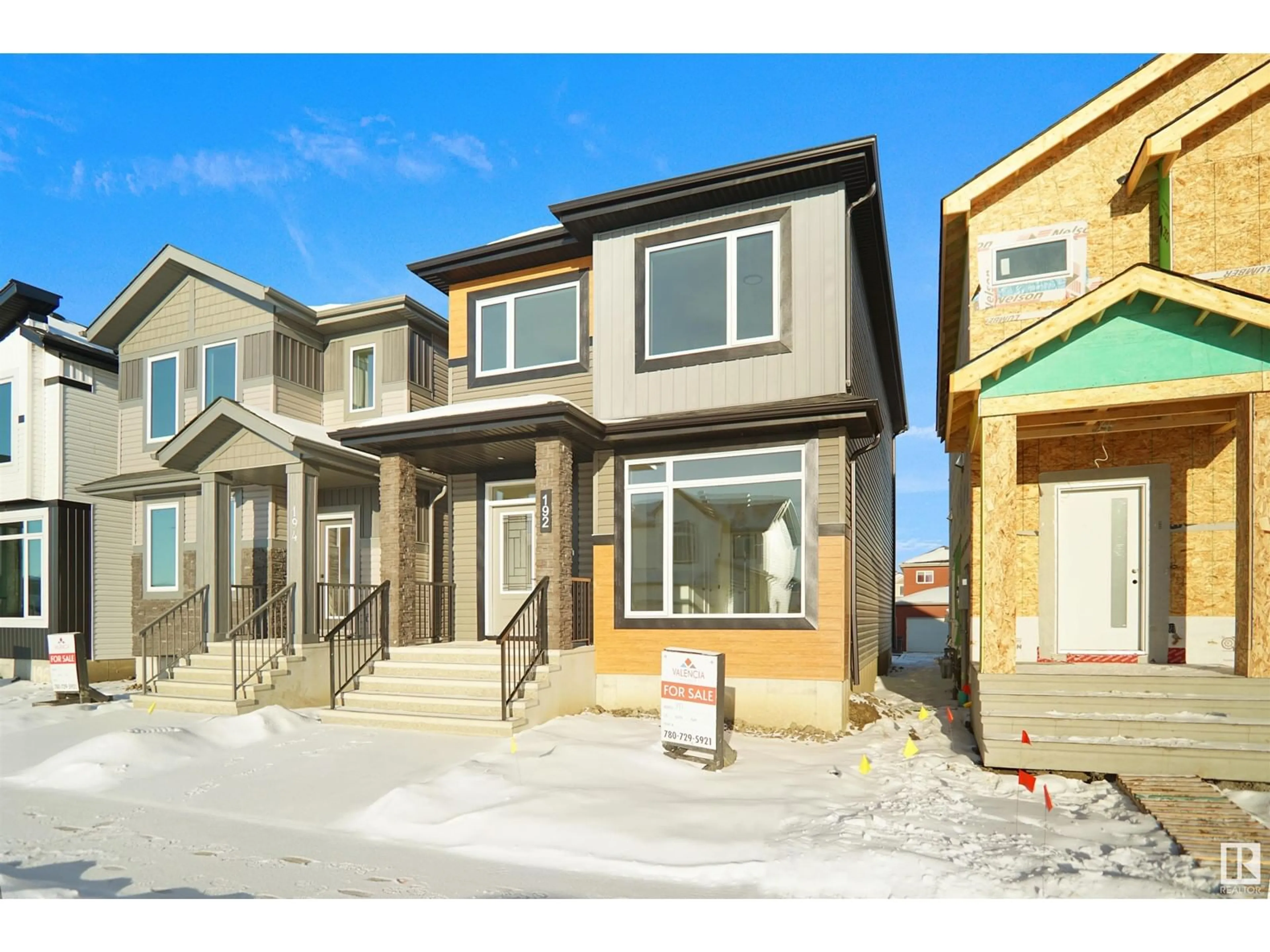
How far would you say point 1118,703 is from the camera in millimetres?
7289

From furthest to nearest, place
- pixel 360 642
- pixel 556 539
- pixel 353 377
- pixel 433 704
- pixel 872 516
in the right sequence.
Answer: pixel 353 377 < pixel 872 516 < pixel 360 642 < pixel 556 539 < pixel 433 704

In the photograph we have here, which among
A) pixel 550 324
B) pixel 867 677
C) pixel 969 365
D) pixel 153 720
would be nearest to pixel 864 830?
pixel 969 365

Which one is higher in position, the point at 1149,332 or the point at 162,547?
the point at 1149,332

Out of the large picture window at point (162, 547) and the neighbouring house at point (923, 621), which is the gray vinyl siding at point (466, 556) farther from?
the neighbouring house at point (923, 621)

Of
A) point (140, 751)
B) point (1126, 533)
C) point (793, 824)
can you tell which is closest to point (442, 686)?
point (140, 751)

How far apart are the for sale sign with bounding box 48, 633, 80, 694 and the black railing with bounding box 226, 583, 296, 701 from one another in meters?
2.17

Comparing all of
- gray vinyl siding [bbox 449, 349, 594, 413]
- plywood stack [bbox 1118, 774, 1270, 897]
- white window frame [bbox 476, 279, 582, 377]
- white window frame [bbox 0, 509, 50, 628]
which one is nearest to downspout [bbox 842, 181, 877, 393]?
gray vinyl siding [bbox 449, 349, 594, 413]

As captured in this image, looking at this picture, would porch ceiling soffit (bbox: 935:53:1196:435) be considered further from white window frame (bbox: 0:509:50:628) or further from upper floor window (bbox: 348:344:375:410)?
white window frame (bbox: 0:509:50:628)

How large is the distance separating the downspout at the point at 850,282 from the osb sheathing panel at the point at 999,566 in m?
2.06

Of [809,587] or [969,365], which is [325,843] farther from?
[969,365]

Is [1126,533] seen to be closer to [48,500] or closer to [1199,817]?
[1199,817]

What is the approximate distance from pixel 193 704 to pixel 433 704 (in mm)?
3990

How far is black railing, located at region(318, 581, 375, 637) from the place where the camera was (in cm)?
1230

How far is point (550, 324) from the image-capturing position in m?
11.9
